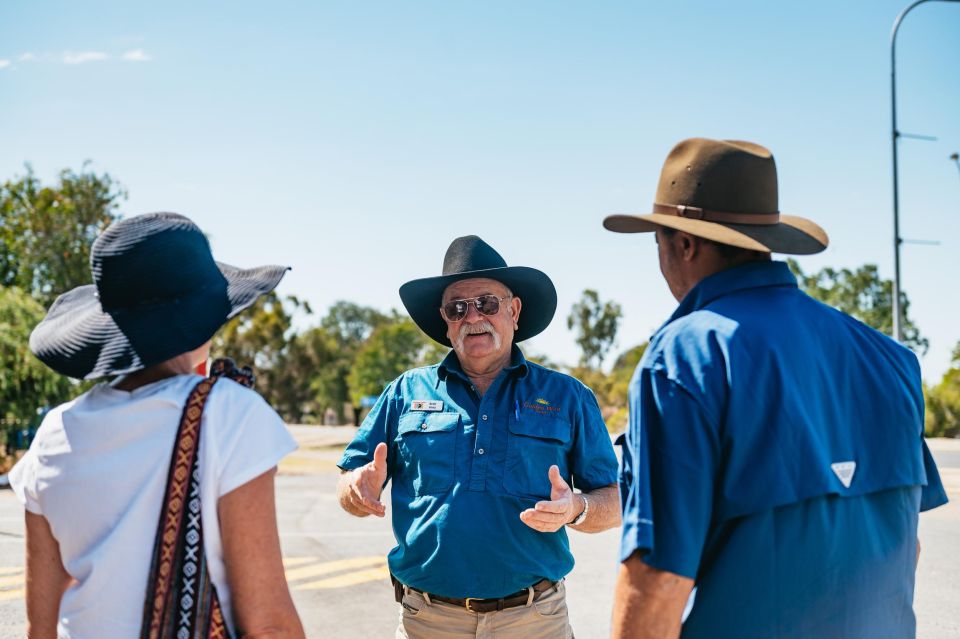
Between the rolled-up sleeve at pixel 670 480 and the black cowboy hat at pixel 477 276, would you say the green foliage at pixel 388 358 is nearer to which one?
the black cowboy hat at pixel 477 276

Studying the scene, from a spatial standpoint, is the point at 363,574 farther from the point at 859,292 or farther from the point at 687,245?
the point at 859,292

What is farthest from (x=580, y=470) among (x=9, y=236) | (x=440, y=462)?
(x=9, y=236)

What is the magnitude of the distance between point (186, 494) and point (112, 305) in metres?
0.52

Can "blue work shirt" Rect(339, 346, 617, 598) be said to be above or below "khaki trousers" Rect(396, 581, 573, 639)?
above

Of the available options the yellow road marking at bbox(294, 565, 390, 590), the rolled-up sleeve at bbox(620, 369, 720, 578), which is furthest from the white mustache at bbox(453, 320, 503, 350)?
the yellow road marking at bbox(294, 565, 390, 590)

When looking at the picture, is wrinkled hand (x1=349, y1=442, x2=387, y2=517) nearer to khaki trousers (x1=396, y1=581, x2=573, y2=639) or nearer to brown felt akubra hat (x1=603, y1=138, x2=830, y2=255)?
khaki trousers (x1=396, y1=581, x2=573, y2=639)

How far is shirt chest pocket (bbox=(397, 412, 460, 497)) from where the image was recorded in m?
3.59

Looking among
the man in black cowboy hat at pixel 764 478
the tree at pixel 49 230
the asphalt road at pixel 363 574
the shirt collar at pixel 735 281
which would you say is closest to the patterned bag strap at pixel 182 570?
the man in black cowboy hat at pixel 764 478

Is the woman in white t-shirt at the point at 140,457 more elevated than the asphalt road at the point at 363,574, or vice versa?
the woman in white t-shirt at the point at 140,457

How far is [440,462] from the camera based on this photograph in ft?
11.8

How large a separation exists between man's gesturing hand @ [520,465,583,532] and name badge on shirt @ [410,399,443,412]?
72cm

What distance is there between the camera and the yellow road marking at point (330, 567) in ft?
27.0

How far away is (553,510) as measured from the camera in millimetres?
3174

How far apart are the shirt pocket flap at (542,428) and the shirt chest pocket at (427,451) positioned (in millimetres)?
256
